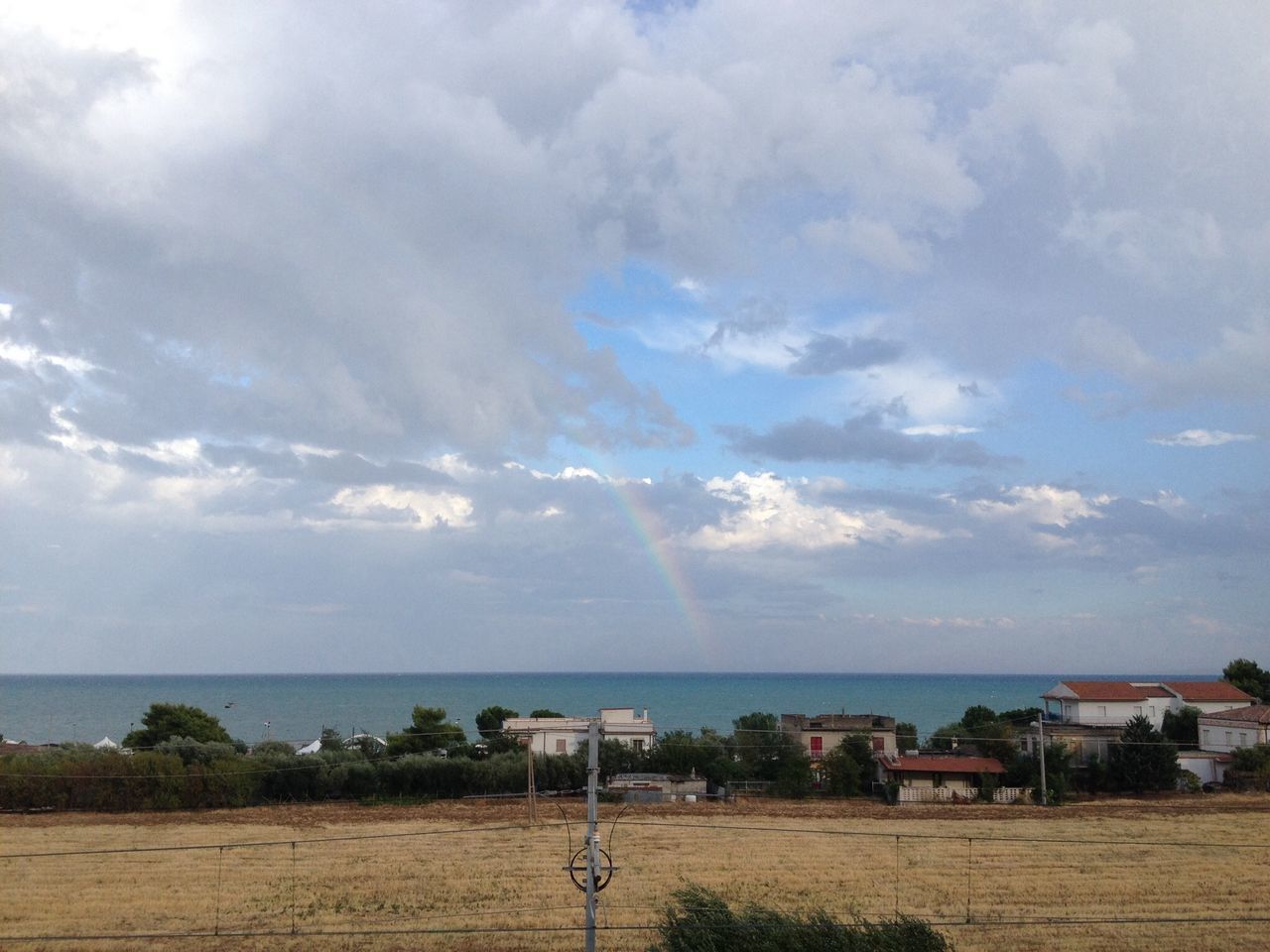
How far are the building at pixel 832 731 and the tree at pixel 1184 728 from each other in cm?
1304

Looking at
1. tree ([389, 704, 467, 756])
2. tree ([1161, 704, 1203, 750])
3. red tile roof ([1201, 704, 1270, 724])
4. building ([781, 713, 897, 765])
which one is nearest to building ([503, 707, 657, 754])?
tree ([389, 704, 467, 756])

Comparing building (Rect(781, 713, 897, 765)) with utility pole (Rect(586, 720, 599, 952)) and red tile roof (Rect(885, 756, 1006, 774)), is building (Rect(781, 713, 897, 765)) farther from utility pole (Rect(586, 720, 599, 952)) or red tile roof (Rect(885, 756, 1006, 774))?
utility pole (Rect(586, 720, 599, 952))

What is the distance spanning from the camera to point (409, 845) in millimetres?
27844

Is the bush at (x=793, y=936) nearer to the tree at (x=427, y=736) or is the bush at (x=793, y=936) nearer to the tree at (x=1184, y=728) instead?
the tree at (x=427, y=736)

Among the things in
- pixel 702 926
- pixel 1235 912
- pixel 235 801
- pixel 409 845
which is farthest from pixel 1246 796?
pixel 235 801

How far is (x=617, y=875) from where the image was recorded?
23.4 m

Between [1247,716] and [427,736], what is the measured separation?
37.1m

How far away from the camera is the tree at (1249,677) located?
66.2 metres

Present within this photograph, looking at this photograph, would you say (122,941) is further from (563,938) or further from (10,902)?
(563,938)

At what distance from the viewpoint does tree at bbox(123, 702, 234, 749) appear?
47.7 meters

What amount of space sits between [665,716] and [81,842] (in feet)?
323

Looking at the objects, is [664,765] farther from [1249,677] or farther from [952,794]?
[1249,677]

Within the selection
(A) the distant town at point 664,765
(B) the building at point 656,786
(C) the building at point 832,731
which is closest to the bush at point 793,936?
(A) the distant town at point 664,765

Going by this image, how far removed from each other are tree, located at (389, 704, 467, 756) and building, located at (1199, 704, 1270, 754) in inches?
1344
